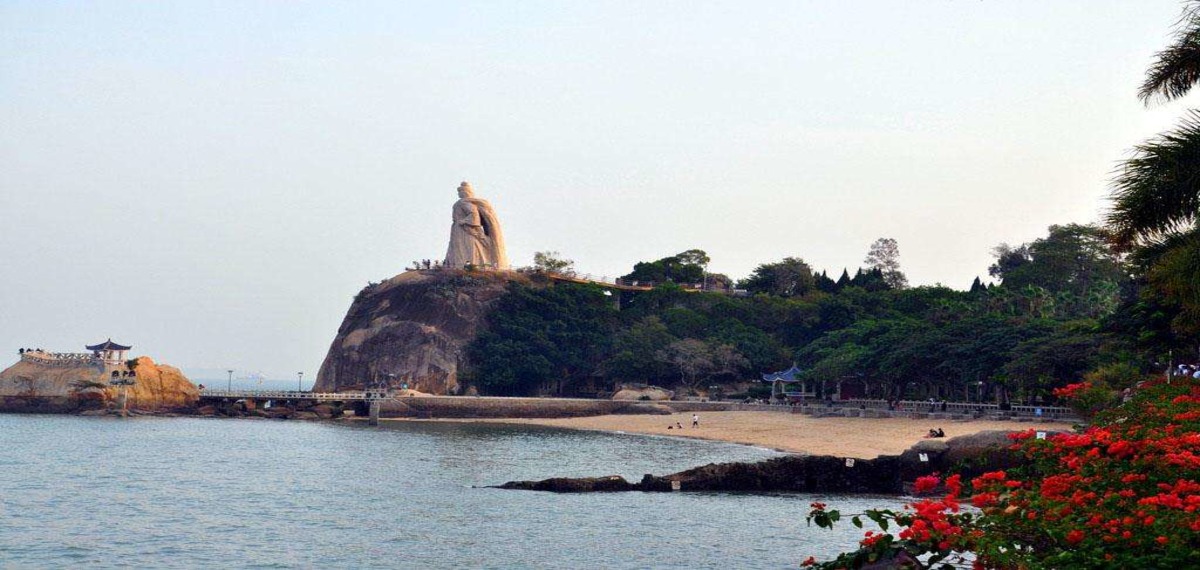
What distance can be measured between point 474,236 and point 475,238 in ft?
0.75

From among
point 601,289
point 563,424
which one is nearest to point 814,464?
point 563,424

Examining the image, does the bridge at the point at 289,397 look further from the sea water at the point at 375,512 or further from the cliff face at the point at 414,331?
the sea water at the point at 375,512

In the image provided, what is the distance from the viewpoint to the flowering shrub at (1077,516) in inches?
371

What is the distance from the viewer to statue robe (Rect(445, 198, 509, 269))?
119 meters

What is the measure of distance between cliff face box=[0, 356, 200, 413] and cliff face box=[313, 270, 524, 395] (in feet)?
68.7

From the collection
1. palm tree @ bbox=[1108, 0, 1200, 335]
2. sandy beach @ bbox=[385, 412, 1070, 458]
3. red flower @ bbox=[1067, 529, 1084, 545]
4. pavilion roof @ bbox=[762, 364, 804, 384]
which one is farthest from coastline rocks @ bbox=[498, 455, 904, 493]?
pavilion roof @ bbox=[762, 364, 804, 384]

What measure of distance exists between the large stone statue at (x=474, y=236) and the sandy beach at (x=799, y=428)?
122 ft

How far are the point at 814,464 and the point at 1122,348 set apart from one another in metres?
17.0

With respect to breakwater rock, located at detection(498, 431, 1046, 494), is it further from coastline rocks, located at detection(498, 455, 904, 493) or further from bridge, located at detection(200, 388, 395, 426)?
bridge, located at detection(200, 388, 395, 426)

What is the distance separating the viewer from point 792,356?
98.2 metres

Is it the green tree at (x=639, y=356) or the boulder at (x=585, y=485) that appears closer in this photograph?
the boulder at (x=585, y=485)

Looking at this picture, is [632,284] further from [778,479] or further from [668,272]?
[778,479]

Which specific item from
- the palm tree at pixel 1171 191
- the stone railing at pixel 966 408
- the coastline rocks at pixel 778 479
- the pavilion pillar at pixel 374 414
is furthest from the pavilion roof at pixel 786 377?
the palm tree at pixel 1171 191

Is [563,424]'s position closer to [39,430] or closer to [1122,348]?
[39,430]
